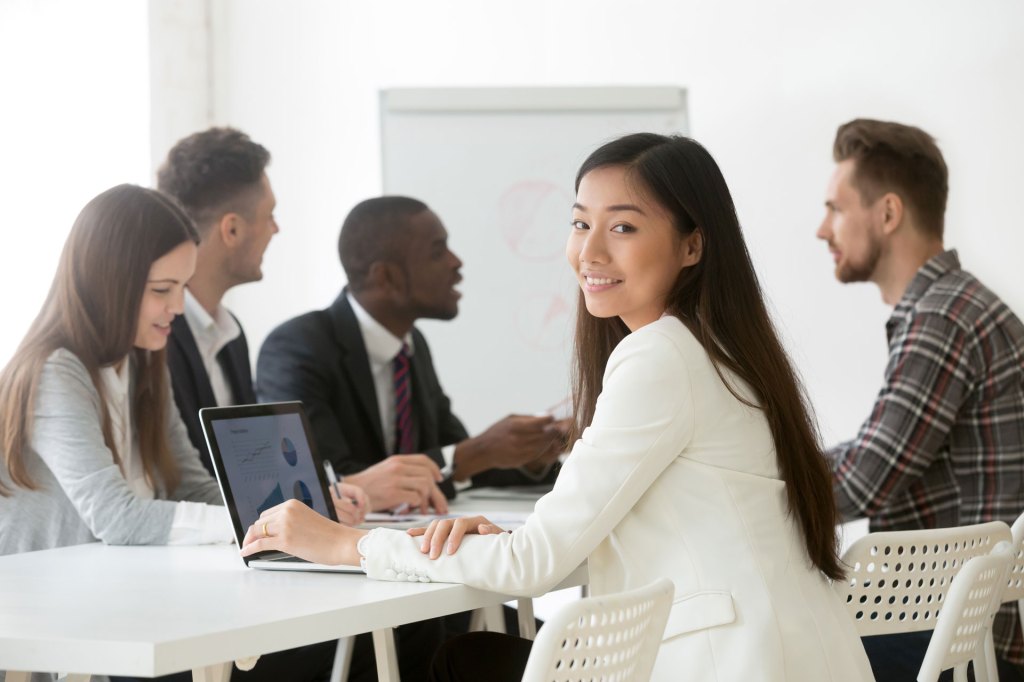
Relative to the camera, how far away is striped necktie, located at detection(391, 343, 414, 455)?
2936 mm

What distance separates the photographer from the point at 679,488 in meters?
1.49

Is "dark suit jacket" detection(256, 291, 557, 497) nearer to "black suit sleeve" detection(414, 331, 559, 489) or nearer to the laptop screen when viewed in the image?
"black suit sleeve" detection(414, 331, 559, 489)

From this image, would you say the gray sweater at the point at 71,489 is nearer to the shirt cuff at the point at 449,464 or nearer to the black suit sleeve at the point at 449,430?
the shirt cuff at the point at 449,464

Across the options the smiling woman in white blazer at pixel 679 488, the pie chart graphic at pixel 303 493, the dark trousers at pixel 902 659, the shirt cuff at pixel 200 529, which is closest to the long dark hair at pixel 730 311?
the smiling woman in white blazer at pixel 679 488

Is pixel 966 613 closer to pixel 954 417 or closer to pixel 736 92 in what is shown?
pixel 954 417

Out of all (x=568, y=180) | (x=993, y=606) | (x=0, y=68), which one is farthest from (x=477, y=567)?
(x=0, y=68)

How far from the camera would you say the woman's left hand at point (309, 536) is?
157 cm

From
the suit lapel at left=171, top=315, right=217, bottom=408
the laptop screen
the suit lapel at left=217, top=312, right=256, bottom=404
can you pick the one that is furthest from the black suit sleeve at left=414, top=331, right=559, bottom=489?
the laptop screen

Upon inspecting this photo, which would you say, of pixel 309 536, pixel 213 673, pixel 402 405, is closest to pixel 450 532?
pixel 309 536

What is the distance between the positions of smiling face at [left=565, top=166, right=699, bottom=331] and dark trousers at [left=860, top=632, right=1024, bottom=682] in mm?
799

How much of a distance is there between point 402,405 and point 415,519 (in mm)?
782

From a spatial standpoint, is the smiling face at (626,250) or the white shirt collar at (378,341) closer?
the smiling face at (626,250)

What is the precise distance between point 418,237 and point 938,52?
206 cm

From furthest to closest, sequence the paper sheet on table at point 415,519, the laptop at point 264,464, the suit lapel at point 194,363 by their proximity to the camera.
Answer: the suit lapel at point 194,363, the paper sheet on table at point 415,519, the laptop at point 264,464
